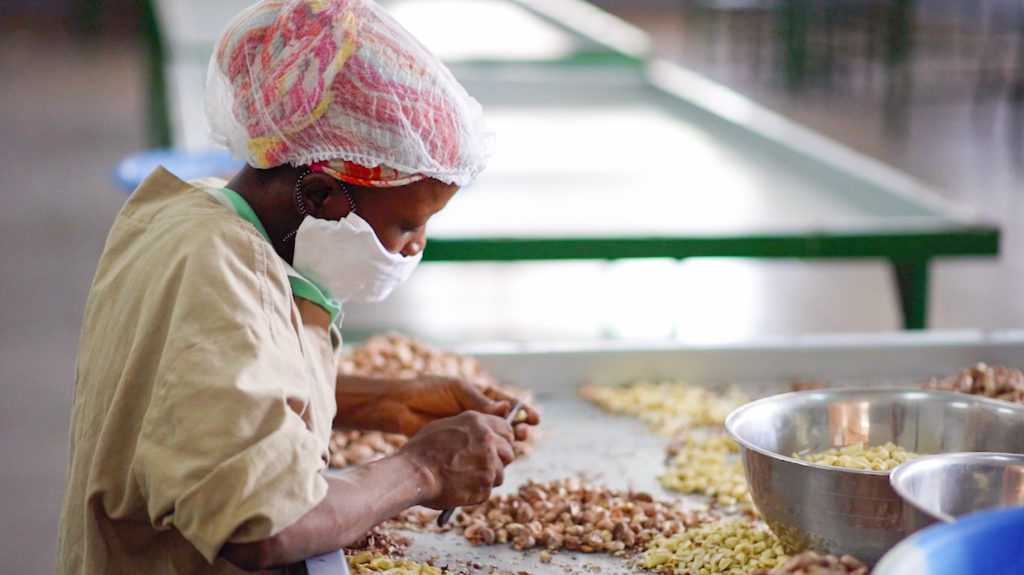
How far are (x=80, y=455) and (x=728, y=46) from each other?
48.3 feet

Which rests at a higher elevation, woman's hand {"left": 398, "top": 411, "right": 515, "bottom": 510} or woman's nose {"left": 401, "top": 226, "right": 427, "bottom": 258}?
woman's nose {"left": 401, "top": 226, "right": 427, "bottom": 258}

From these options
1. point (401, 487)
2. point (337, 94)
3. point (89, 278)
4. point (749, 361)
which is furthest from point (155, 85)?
point (401, 487)

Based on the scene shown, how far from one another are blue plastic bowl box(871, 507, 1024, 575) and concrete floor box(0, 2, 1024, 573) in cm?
281

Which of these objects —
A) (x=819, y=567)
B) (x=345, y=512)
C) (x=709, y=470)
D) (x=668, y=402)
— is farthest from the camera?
(x=668, y=402)

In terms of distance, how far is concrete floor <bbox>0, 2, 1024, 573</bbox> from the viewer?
3998 millimetres

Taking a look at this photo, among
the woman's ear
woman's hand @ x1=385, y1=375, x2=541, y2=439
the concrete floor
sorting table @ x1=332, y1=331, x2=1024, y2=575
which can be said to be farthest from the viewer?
the concrete floor

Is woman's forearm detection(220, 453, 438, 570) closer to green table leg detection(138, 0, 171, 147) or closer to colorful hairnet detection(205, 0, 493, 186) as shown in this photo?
colorful hairnet detection(205, 0, 493, 186)

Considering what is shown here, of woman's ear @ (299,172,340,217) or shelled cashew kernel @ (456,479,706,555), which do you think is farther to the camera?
shelled cashew kernel @ (456,479,706,555)

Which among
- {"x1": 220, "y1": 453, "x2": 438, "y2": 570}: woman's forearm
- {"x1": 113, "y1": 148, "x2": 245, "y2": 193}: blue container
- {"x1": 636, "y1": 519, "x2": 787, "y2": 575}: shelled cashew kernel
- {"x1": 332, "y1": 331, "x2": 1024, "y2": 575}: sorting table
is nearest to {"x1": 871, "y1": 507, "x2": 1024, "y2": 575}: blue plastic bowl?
{"x1": 636, "y1": 519, "x2": 787, "y2": 575}: shelled cashew kernel

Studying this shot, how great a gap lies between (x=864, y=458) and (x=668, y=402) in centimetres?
88

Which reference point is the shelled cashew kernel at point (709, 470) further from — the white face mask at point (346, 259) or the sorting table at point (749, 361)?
the white face mask at point (346, 259)

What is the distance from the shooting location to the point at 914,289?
3297 mm

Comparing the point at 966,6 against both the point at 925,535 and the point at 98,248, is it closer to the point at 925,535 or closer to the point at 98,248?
the point at 98,248

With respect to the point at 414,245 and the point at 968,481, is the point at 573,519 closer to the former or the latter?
the point at 414,245
